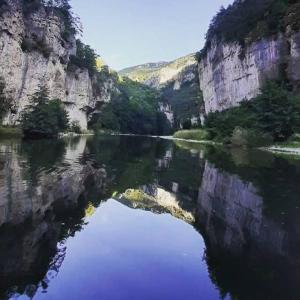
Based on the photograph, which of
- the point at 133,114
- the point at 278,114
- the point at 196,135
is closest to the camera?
the point at 278,114

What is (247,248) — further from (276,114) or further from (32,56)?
(32,56)

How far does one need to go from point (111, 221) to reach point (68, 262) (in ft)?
10.5

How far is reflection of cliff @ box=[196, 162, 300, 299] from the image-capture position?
5714 mm

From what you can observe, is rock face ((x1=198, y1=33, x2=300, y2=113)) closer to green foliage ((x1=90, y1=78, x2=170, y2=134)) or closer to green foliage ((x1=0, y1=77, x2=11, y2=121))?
green foliage ((x1=90, y1=78, x2=170, y2=134))

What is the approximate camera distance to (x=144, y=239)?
8.02m

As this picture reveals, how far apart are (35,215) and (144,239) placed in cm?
251

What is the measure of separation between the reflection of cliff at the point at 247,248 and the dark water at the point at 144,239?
0.02m

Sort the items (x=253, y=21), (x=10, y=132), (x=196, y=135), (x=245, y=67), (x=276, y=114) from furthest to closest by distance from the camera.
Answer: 1. (x=196, y=135)
2. (x=253, y=21)
3. (x=245, y=67)
4. (x=10, y=132)
5. (x=276, y=114)

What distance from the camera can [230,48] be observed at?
71500 mm

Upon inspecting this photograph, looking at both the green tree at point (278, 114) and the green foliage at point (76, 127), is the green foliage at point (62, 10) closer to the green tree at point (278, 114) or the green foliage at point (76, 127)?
the green foliage at point (76, 127)

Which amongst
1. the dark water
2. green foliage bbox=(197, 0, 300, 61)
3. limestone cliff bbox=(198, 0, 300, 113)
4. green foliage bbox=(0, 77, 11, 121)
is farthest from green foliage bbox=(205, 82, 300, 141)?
green foliage bbox=(0, 77, 11, 121)

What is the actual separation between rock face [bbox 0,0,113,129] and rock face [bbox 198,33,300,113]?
30186mm

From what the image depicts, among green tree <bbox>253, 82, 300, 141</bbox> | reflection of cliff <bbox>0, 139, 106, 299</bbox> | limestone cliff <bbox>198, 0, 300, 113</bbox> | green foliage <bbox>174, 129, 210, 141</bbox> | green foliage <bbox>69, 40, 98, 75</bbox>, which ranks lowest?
green foliage <bbox>174, 129, 210, 141</bbox>

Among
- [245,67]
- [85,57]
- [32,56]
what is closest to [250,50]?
[245,67]
